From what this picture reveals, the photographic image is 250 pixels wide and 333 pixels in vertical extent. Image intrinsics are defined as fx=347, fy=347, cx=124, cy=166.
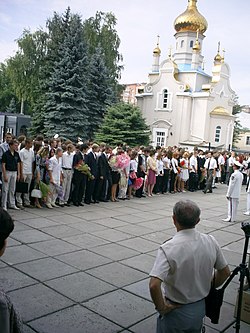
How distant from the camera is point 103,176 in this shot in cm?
1158

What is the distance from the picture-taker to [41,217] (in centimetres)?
881

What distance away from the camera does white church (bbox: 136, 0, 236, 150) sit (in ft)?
135

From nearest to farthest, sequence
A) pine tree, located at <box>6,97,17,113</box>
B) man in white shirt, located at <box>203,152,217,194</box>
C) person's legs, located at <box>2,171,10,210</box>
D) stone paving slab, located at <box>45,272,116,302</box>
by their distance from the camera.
Answer: stone paving slab, located at <box>45,272,116,302</box> → person's legs, located at <box>2,171,10,210</box> → man in white shirt, located at <box>203,152,217,194</box> → pine tree, located at <box>6,97,17,113</box>

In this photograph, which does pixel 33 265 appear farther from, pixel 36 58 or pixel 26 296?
pixel 36 58

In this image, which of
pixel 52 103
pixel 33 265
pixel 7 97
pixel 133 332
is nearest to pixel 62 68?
pixel 52 103

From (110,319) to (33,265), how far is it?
1975 millimetres

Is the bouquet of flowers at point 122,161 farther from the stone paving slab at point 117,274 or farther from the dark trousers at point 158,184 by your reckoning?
the stone paving slab at point 117,274

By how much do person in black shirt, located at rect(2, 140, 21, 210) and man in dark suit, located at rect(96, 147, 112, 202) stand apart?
3.00m

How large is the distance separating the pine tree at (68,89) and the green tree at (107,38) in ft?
31.0

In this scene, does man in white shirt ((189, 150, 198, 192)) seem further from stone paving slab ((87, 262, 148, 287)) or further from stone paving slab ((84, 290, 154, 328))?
stone paving slab ((84, 290, 154, 328))

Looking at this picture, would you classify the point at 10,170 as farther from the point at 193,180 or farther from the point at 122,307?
the point at 193,180

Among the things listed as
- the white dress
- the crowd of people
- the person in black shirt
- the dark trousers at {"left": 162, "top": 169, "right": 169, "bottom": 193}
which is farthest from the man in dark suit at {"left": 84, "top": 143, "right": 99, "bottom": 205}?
the white dress

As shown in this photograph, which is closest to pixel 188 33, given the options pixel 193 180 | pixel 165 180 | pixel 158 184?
pixel 193 180

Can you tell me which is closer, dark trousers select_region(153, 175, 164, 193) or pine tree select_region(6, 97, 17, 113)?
dark trousers select_region(153, 175, 164, 193)
